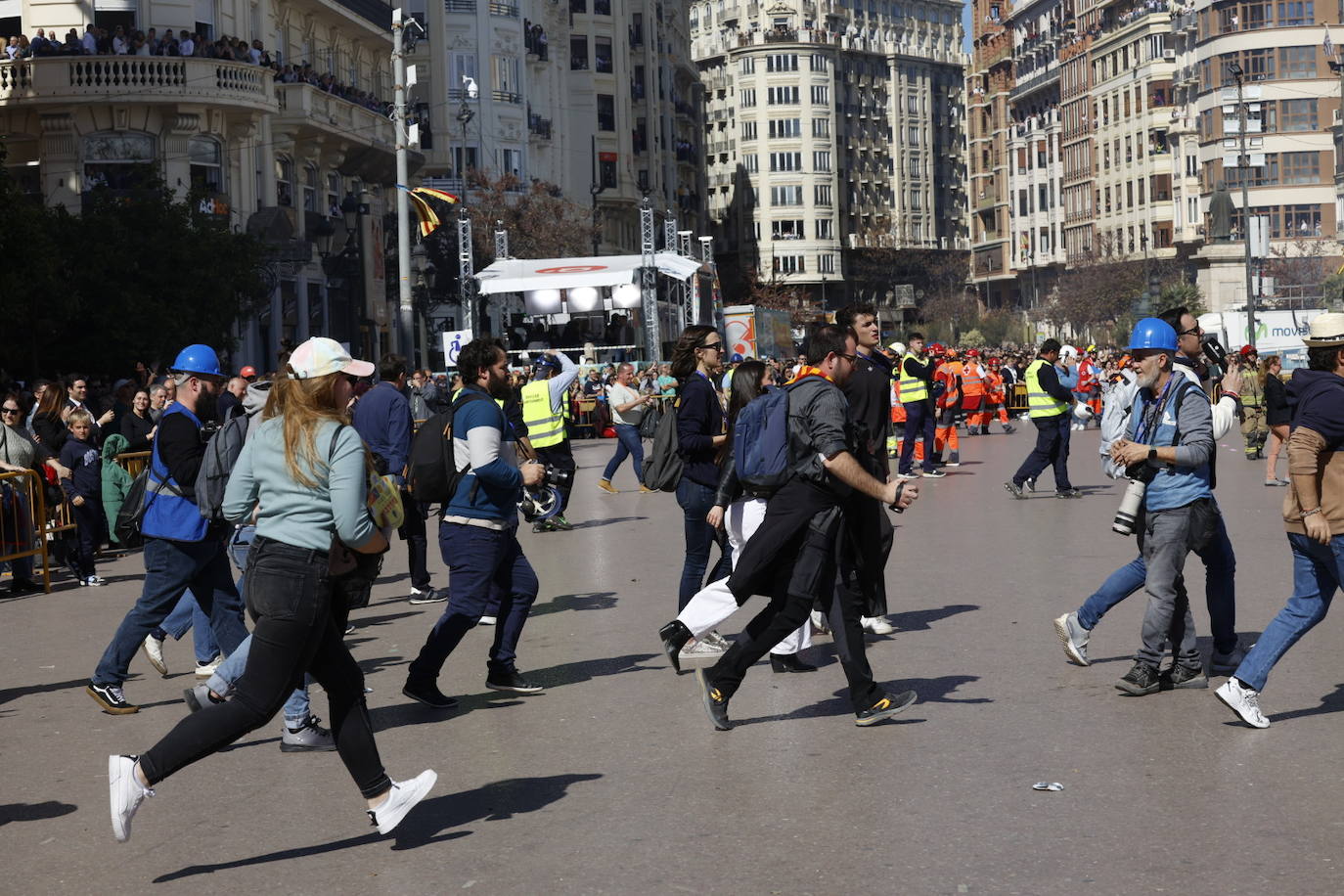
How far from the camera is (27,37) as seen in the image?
119 feet

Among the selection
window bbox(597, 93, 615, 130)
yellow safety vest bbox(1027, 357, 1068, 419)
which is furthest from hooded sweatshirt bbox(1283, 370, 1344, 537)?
window bbox(597, 93, 615, 130)

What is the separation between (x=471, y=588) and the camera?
27.9ft

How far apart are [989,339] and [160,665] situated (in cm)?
11999

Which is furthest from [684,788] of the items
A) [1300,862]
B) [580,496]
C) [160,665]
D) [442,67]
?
[442,67]

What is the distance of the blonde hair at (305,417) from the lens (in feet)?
20.0

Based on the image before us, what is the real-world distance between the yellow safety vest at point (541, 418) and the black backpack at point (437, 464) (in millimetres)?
9220

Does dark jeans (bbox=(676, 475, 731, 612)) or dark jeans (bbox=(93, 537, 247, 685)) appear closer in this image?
dark jeans (bbox=(93, 537, 247, 685))

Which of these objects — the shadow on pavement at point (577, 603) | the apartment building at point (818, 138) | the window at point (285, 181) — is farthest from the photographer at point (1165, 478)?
the apartment building at point (818, 138)

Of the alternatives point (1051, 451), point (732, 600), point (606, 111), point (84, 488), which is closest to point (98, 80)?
point (84, 488)

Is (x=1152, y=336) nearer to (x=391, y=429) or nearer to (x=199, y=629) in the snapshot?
(x=199, y=629)

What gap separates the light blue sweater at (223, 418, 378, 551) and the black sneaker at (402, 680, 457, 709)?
2.34 metres

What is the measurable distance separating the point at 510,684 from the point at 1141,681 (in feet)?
9.33

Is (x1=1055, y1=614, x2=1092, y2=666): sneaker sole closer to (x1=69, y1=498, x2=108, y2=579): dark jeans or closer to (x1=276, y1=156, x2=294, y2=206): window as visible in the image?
(x1=69, y1=498, x2=108, y2=579): dark jeans

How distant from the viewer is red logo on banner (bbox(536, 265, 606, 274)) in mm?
33281
